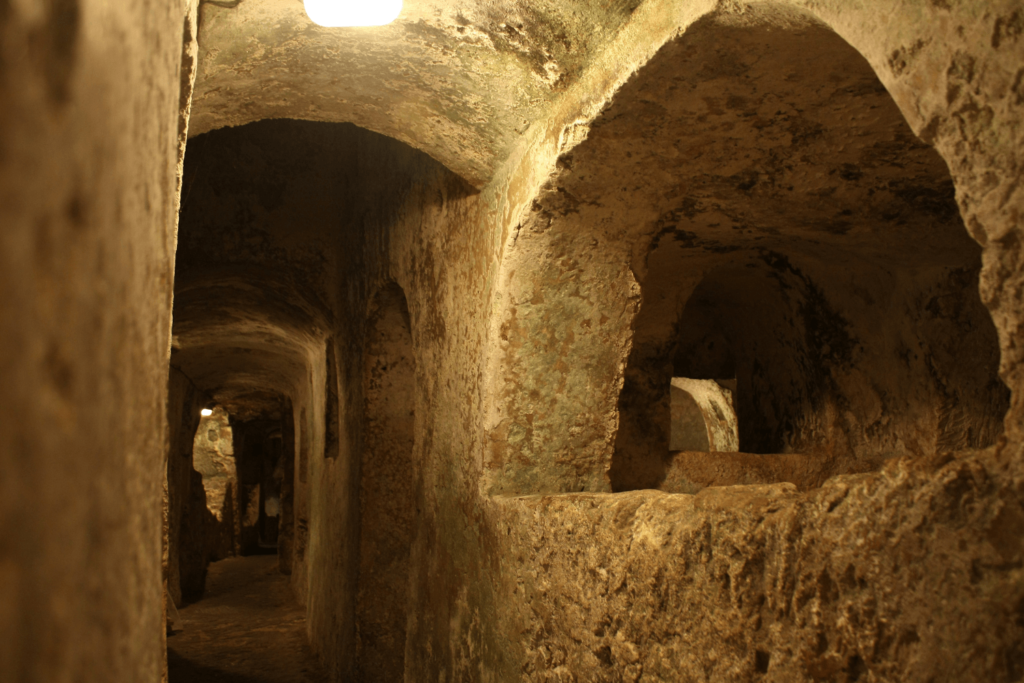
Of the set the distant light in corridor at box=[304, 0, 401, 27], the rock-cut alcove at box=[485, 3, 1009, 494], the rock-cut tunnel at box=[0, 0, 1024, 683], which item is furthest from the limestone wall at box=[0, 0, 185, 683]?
the rock-cut alcove at box=[485, 3, 1009, 494]

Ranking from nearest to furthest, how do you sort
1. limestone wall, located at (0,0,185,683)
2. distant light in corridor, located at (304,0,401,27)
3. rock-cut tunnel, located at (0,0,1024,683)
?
1. limestone wall, located at (0,0,185,683)
2. rock-cut tunnel, located at (0,0,1024,683)
3. distant light in corridor, located at (304,0,401,27)

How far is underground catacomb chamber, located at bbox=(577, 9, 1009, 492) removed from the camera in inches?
71.5

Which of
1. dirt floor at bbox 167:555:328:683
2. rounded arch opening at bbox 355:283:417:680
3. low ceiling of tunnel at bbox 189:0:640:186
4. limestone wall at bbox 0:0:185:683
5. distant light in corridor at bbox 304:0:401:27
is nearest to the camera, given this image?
limestone wall at bbox 0:0:185:683

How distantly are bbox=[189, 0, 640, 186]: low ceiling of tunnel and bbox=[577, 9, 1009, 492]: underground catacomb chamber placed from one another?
0.90 feet

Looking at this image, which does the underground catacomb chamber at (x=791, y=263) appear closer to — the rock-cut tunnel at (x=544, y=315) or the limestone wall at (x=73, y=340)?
the rock-cut tunnel at (x=544, y=315)

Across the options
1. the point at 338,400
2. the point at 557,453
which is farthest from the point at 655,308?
the point at 338,400

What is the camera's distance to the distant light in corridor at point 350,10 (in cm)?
178

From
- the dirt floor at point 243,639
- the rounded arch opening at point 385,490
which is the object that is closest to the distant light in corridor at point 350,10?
the rounded arch opening at point 385,490

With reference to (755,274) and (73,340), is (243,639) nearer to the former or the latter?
(755,274)

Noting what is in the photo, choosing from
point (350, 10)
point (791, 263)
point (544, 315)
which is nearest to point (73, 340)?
point (350, 10)

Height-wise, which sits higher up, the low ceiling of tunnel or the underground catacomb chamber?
the low ceiling of tunnel

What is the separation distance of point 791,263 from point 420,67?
257 cm

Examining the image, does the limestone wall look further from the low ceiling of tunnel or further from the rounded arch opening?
the rounded arch opening

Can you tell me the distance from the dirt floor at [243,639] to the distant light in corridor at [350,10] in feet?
14.7
